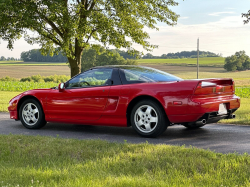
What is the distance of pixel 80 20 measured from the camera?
17.2 m

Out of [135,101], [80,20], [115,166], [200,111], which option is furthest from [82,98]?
[80,20]

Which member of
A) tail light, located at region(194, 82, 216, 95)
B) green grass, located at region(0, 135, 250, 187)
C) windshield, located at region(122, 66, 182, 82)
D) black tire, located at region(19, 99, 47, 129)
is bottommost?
green grass, located at region(0, 135, 250, 187)

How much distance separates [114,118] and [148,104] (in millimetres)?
852

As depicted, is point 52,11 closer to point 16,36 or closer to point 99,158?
point 16,36

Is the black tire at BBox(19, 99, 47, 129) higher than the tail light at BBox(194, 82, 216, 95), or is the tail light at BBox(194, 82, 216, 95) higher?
the tail light at BBox(194, 82, 216, 95)

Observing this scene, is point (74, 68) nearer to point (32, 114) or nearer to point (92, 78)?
point (32, 114)

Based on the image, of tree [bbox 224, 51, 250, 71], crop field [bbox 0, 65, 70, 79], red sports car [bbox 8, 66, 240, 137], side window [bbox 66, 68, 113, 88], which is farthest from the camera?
tree [bbox 224, 51, 250, 71]

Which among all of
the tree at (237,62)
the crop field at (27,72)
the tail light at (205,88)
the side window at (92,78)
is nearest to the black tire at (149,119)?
the tail light at (205,88)

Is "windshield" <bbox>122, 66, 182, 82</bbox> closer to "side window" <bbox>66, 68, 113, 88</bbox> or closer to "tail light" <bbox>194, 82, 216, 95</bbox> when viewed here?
"side window" <bbox>66, 68, 113, 88</bbox>

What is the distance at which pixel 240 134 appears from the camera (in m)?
7.25

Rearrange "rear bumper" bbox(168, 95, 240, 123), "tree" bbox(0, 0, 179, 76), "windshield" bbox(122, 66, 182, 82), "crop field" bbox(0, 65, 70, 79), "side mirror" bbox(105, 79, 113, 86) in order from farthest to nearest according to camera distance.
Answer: "crop field" bbox(0, 65, 70, 79) < "tree" bbox(0, 0, 179, 76) < "side mirror" bbox(105, 79, 113, 86) < "windshield" bbox(122, 66, 182, 82) < "rear bumper" bbox(168, 95, 240, 123)

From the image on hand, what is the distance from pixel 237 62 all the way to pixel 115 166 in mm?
84748

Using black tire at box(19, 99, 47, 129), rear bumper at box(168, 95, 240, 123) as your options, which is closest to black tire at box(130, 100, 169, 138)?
rear bumper at box(168, 95, 240, 123)

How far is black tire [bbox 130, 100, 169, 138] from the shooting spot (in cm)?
651
